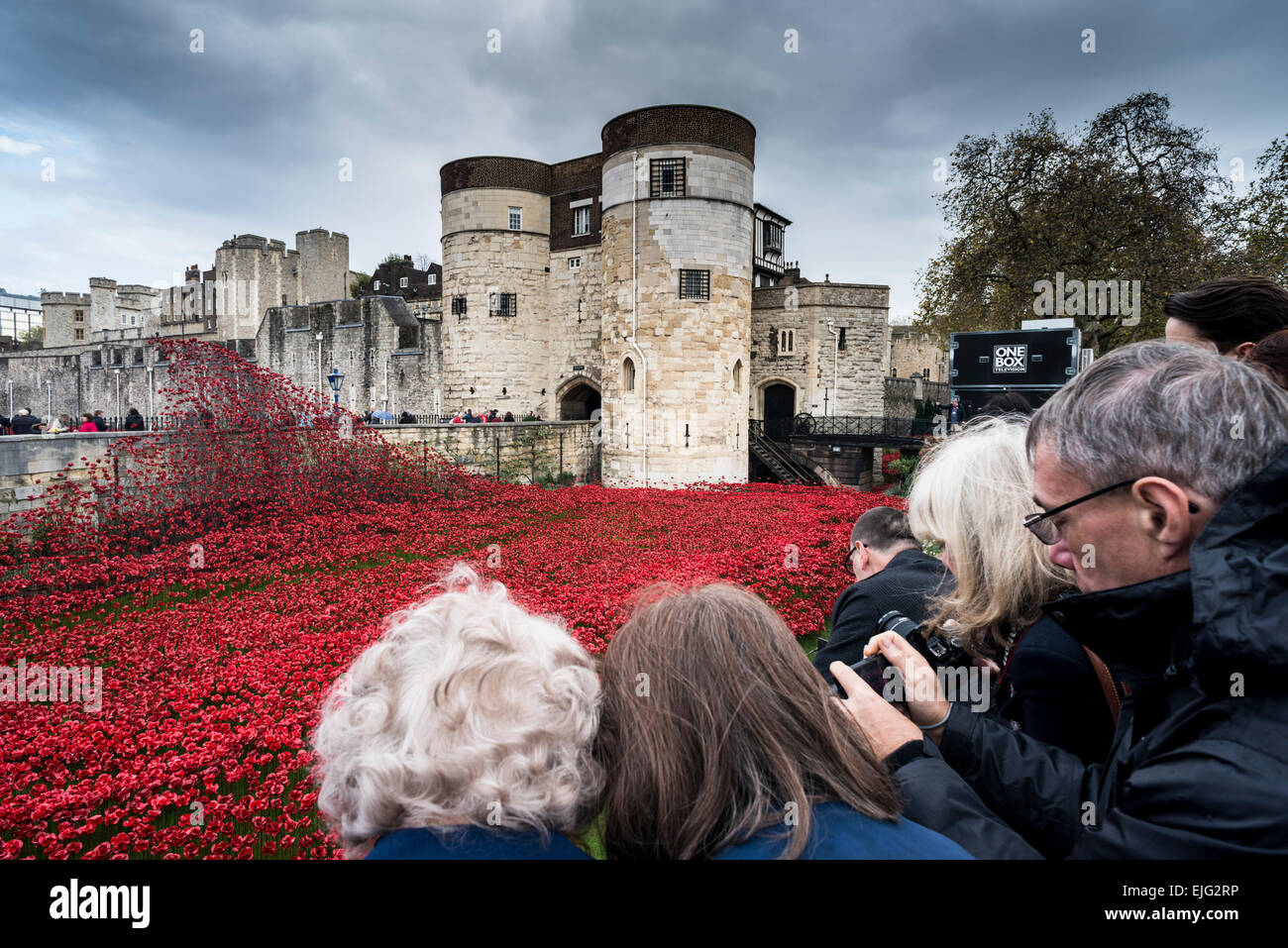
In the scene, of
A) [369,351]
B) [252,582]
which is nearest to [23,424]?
[252,582]

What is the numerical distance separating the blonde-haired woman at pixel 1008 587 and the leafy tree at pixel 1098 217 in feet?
60.1

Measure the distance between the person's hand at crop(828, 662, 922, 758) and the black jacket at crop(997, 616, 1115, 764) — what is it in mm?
471

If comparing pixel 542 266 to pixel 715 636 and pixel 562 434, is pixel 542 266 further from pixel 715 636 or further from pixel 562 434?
pixel 715 636

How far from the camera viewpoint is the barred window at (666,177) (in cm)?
2108

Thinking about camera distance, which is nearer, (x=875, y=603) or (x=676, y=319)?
(x=875, y=603)

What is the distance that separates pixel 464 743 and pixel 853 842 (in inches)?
28.6

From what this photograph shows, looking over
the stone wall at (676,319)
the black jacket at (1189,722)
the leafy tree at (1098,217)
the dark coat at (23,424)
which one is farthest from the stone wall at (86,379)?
the black jacket at (1189,722)

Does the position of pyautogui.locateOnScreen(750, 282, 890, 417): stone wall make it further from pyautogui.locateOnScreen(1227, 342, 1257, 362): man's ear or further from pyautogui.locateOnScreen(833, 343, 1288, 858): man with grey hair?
pyautogui.locateOnScreen(833, 343, 1288, 858): man with grey hair

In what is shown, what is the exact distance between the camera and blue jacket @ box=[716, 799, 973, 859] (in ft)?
4.27

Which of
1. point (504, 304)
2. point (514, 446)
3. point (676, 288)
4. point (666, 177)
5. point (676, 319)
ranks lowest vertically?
point (514, 446)

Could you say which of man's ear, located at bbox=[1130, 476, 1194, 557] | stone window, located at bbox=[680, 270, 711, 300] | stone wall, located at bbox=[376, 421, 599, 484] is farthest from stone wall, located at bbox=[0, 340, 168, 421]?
man's ear, located at bbox=[1130, 476, 1194, 557]

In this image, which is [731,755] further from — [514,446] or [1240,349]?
[514,446]

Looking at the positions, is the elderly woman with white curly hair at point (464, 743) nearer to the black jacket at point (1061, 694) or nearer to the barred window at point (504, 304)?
the black jacket at point (1061, 694)

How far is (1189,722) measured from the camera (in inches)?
51.7
